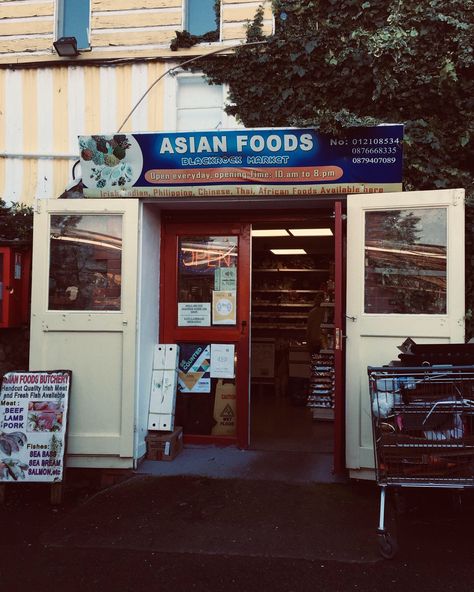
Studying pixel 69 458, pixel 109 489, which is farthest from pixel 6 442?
pixel 109 489

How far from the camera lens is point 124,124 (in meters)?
6.65

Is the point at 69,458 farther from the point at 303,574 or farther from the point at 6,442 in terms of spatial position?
the point at 303,574

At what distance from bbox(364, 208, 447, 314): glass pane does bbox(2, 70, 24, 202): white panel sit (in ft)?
14.3

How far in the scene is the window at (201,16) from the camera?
6.65m

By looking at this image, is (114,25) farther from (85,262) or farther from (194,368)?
(194,368)

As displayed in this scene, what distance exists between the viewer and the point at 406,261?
199 inches

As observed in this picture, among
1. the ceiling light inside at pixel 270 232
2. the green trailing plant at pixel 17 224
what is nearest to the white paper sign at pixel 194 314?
the green trailing plant at pixel 17 224

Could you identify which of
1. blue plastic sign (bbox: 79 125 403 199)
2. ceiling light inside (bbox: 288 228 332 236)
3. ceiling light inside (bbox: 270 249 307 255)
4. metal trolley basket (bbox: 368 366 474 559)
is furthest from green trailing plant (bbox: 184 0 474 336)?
ceiling light inside (bbox: 270 249 307 255)

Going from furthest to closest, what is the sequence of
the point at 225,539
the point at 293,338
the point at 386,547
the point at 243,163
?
1. the point at 293,338
2. the point at 243,163
3. the point at 225,539
4. the point at 386,547

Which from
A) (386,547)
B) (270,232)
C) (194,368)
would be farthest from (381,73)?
(386,547)

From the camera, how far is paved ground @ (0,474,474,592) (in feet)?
11.4

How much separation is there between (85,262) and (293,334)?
544 centimetres

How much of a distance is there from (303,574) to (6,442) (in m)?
2.86

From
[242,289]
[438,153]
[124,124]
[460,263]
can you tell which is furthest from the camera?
[124,124]
